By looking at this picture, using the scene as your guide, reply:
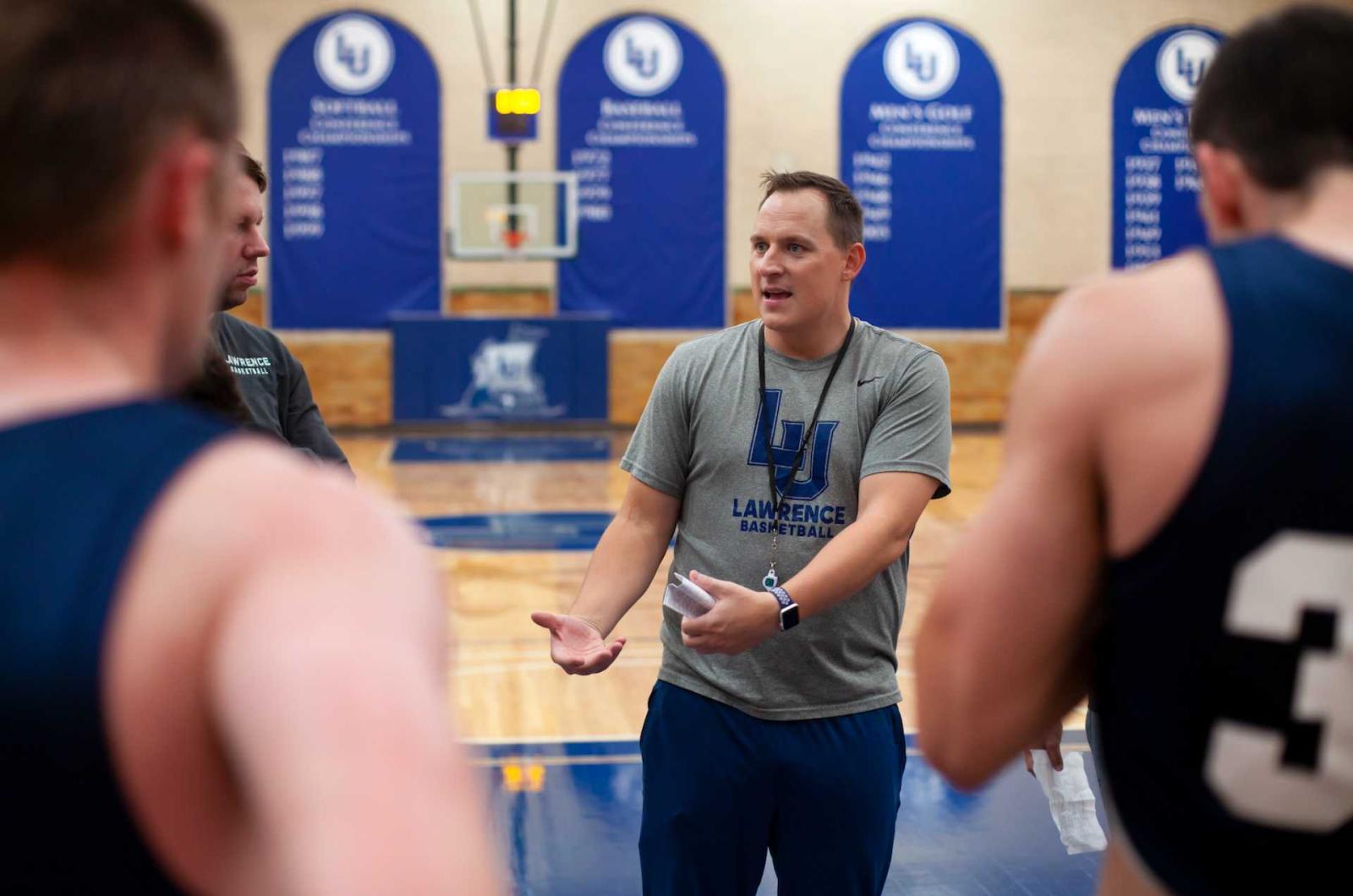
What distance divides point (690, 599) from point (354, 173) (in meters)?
13.9

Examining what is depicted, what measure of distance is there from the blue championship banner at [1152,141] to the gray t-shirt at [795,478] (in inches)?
572

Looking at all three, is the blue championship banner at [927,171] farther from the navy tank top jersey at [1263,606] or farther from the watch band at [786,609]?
the navy tank top jersey at [1263,606]

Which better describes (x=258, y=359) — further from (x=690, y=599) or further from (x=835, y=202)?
(x=835, y=202)

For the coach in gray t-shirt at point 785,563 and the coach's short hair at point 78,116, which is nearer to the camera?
the coach's short hair at point 78,116

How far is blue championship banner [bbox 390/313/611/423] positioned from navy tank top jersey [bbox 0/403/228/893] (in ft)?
47.8

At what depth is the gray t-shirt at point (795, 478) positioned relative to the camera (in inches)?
119

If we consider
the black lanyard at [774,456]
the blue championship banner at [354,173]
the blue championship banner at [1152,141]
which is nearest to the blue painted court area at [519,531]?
the blue championship banner at [354,173]

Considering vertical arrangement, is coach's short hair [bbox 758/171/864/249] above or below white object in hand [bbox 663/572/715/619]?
above

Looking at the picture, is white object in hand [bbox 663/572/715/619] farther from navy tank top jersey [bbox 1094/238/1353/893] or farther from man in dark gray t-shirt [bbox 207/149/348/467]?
navy tank top jersey [bbox 1094/238/1353/893]

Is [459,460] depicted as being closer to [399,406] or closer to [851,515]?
[399,406]

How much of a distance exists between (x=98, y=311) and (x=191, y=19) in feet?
0.62

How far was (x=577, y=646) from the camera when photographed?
288cm

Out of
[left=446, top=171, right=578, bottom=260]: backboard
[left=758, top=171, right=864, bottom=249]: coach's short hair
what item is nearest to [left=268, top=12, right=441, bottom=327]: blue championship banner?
[left=446, top=171, right=578, bottom=260]: backboard

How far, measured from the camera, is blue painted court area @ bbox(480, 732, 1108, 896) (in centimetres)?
431
